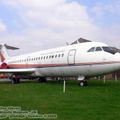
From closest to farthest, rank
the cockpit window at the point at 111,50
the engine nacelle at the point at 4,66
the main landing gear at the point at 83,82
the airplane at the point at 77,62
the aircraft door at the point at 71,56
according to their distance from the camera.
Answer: the airplane at the point at 77,62 → the cockpit window at the point at 111,50 → the main landing gear at the point at 83,82 → the aircraft door at the point at 71,56 → the engine nacelle at the point at 4,66

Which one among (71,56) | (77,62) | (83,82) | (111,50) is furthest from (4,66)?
(111,50)

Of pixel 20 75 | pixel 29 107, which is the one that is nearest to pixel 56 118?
pixel 29 107

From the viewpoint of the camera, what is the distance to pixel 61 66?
87.0ft

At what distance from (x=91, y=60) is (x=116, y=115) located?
1392cm

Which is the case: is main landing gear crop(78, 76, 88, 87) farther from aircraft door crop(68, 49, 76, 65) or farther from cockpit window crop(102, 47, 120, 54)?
cockpit window crop(102, 47, 120, 54)

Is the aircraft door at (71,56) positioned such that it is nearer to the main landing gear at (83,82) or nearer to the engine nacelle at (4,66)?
the main landing gear at (83,82)

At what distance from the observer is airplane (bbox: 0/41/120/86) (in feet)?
74.0

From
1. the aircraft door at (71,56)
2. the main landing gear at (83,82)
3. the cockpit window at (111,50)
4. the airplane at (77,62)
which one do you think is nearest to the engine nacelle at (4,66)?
the airplane at (77,62)

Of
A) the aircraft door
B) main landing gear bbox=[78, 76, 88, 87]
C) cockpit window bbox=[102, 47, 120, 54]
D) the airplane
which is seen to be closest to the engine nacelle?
the airplane

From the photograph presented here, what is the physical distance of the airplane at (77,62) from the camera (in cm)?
2256

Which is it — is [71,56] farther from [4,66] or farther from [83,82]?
[4,66]

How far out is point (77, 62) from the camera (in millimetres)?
24562

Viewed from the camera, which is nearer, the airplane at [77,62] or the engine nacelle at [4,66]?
the airplane at [77,62]

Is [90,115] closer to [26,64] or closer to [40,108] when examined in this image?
[40,108]
